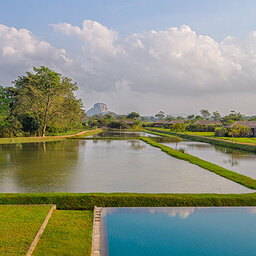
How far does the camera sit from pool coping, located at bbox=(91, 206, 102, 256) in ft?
20.3

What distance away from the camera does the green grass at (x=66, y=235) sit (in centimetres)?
599

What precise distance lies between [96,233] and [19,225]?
219cm

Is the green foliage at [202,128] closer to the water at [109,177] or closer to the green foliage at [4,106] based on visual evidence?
the green foliage at [4,106]

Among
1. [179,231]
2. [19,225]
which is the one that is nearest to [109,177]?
Answer: [179,231]

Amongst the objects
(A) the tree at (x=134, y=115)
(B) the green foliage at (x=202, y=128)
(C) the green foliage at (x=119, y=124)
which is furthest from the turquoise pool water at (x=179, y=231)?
(A) the tree at (x=134, y=115)

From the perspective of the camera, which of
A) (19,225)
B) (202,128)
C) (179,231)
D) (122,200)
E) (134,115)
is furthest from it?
(134,115)

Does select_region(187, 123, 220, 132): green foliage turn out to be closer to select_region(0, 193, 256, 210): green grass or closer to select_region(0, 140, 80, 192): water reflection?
select_region(0, 140, 80, 192): water reflection

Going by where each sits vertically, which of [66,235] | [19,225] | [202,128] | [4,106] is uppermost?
[4,106]

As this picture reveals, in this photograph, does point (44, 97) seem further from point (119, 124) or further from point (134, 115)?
point (134, 115)

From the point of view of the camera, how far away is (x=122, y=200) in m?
9.45

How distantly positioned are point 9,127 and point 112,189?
1300 inches

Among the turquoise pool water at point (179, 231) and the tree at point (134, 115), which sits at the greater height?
the tree at point (134, 115)

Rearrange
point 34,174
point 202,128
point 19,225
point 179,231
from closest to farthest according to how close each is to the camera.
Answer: point 19,225
point 179,231
point 34,174
point 202,128

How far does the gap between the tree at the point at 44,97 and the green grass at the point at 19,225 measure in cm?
3281
